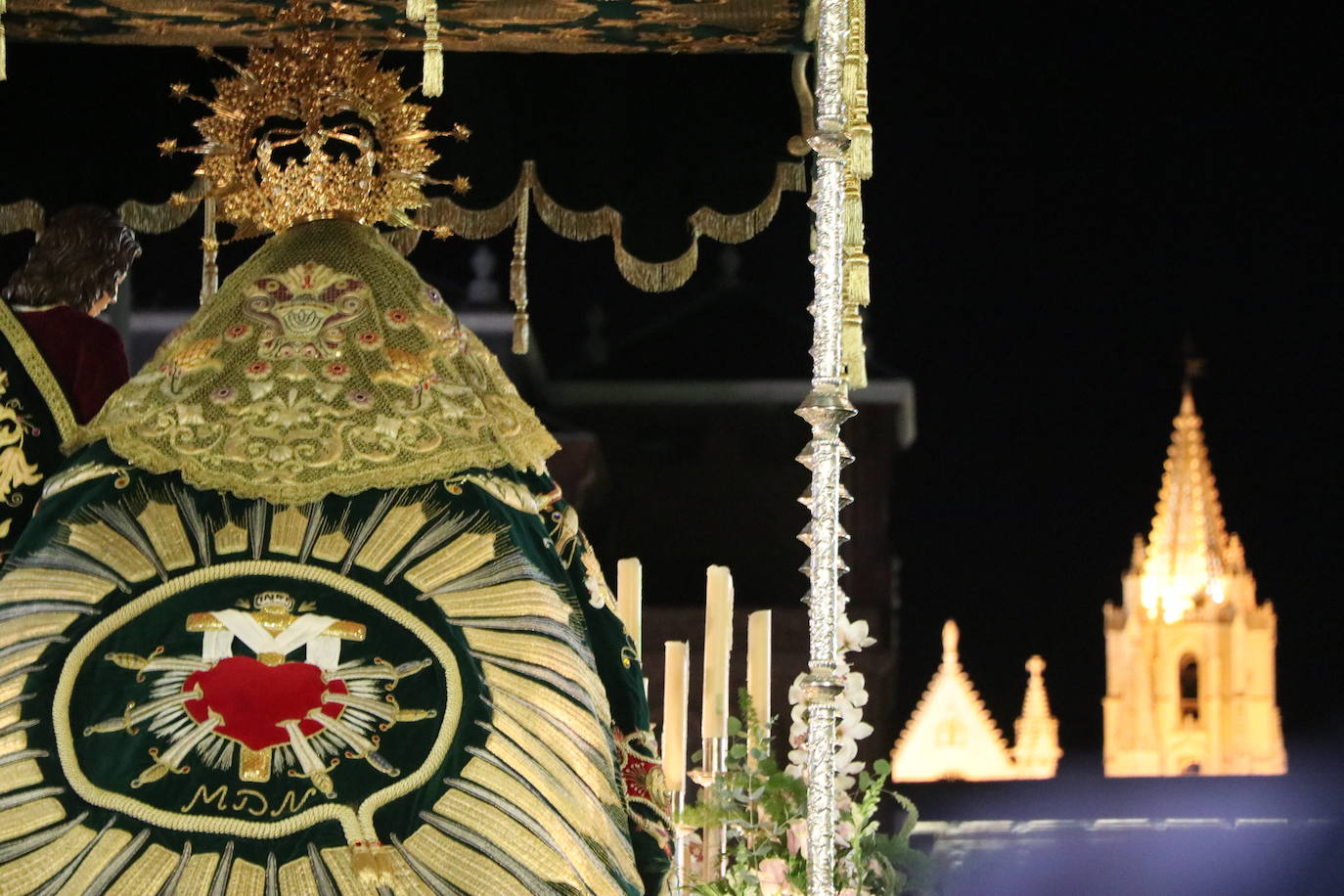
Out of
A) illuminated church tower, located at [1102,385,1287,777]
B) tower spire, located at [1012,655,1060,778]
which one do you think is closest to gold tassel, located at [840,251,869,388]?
tower spire, located at [1012,655,1060,778]

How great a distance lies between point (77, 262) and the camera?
5820 mm

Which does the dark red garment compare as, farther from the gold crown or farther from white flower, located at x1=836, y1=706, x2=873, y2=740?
white flower, located at x1=836, y1=706, x2=873, y2=740

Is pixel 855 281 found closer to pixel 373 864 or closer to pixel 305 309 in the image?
pixel 305 309

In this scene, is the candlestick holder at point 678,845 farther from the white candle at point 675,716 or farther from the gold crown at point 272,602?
the gold crown at point 272,602

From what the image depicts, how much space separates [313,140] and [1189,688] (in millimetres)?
21126

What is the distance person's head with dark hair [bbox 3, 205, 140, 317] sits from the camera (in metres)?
5.81

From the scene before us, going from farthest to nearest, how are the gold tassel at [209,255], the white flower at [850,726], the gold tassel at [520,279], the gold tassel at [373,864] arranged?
the gold tassel at [520,279], the gold tassel at [209,255], the white flower at [850,726], the gold tassel at [373,864]

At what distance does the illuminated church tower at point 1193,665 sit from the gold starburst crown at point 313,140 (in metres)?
16.4

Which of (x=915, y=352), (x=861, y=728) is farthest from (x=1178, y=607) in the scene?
(x=861, y=728)

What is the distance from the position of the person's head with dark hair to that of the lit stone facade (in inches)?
401

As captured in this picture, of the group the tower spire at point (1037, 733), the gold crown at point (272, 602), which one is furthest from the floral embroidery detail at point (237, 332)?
the tower spire at point (1037, 733)

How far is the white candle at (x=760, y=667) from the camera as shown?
559 centimetres

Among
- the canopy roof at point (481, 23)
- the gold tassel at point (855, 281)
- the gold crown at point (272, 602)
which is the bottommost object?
the gold crown at point (272, 602)

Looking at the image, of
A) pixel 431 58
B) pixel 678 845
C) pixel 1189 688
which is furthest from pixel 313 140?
pixel 1189 688
